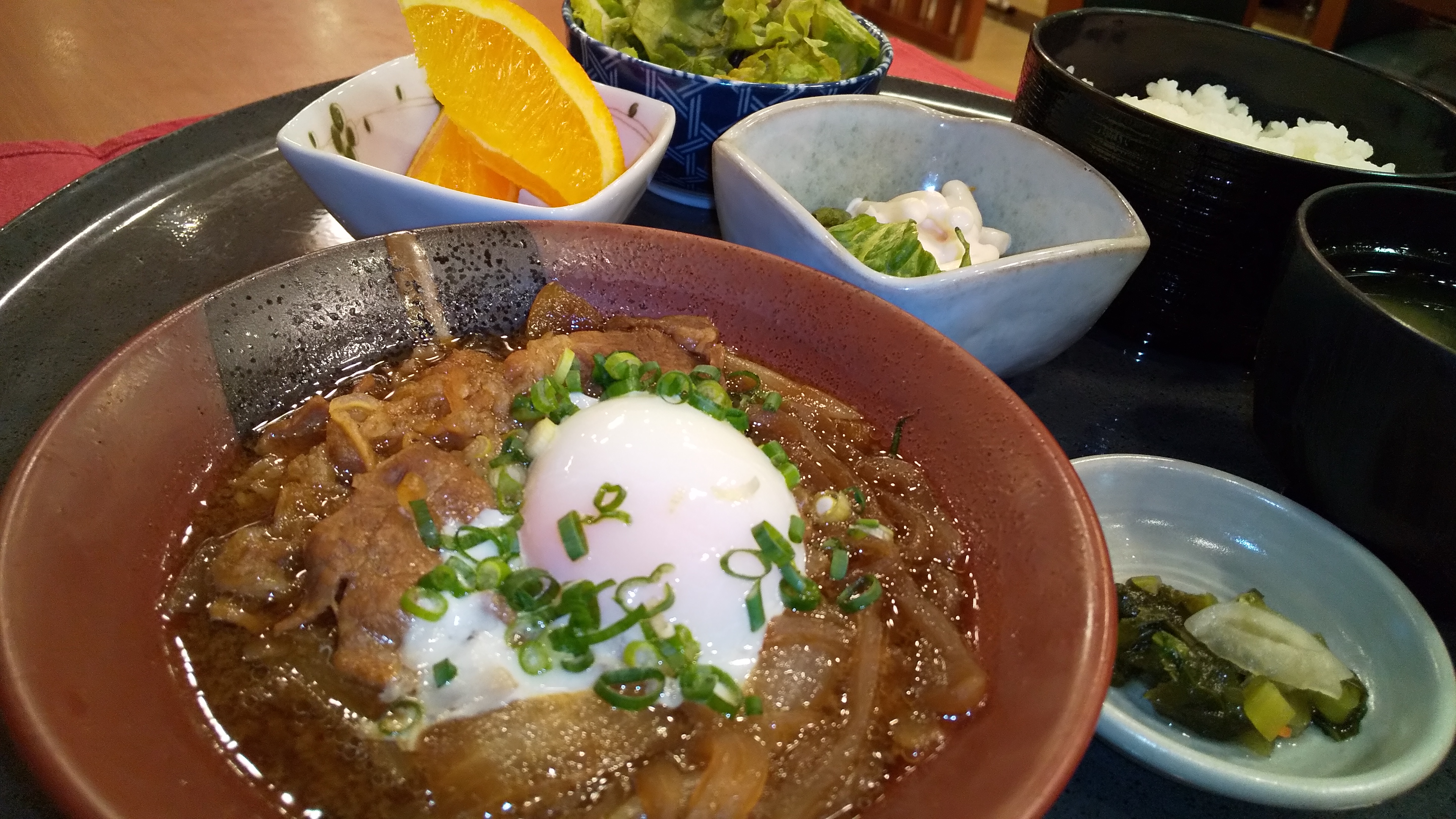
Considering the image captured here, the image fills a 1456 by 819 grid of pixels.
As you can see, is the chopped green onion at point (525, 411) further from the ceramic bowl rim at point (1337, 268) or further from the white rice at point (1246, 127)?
the white rice at point (1246, 127)

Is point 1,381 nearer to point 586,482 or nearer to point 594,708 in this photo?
point 586,482

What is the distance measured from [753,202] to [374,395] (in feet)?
3.23

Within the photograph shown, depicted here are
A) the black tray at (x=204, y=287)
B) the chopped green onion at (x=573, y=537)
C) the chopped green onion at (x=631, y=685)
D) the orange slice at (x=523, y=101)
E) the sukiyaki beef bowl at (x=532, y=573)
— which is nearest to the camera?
the sukiyaki beef bowl at (x=532, y=573)

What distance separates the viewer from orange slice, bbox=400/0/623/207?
231cm

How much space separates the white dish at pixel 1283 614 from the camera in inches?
53.4

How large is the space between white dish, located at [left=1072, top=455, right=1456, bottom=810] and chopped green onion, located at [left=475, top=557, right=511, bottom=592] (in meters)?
0.95

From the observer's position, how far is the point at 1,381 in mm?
1878

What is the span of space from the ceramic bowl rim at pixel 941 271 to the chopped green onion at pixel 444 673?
1152mm

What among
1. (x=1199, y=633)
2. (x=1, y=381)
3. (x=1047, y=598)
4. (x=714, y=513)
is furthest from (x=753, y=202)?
(x=1, y=381)

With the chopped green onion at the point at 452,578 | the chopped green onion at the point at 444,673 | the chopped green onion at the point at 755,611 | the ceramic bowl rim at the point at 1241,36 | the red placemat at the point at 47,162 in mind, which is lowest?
the red placemat at the point at 47,162

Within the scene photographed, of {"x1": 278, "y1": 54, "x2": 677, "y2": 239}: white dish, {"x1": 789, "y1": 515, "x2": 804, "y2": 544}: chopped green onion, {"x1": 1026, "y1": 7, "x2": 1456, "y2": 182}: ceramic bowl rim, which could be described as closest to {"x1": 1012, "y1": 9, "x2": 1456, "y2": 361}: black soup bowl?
{"x1": 1026, "y1": 7, "x2": 1456, "y2": 182}: ceramic bowl rim

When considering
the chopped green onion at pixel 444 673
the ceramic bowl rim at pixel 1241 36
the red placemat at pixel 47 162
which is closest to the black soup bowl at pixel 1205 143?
the ceramic bowl rim at pixel 1241 36

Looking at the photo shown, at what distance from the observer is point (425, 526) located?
1.39 m

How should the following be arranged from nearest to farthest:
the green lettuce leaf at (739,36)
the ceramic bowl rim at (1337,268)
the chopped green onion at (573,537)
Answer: the chopped green onion at (573,537) → the ceramic bowl rim at (1337,268) → the green lettuce leaf at (739,36)
